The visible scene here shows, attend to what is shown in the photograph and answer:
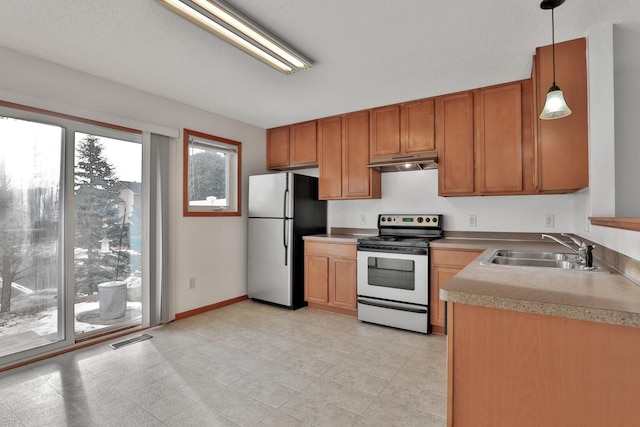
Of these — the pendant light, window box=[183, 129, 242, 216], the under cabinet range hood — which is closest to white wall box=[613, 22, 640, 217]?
the pendant light

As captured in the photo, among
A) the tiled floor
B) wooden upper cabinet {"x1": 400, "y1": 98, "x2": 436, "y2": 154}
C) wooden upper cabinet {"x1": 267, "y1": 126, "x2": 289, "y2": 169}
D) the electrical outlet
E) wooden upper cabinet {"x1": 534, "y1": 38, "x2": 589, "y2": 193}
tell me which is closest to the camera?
the tiled floor

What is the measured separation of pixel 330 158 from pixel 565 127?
2463 millimetres

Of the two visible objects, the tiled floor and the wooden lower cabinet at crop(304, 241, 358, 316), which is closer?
the tiled floor

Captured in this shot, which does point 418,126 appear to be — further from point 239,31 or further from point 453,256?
point 239,31

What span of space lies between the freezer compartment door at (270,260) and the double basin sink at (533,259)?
234 cm

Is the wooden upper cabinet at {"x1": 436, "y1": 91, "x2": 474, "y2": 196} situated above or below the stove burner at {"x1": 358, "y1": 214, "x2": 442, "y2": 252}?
above

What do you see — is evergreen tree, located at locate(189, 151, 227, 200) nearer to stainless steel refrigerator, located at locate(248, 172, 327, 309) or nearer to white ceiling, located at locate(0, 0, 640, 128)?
stainless steel refrigerator, located at locate(248, 172, 327, 309)

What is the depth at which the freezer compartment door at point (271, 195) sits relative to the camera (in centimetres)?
401

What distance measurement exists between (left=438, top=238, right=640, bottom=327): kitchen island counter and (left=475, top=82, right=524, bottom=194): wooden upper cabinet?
1.53 meters

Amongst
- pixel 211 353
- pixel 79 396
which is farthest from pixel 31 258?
pixel 211 353

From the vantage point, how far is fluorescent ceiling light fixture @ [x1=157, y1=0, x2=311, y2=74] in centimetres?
186

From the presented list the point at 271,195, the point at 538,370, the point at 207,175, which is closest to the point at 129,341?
the point at 207,175

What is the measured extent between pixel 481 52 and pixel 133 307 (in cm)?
398

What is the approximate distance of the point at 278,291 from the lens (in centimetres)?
409
